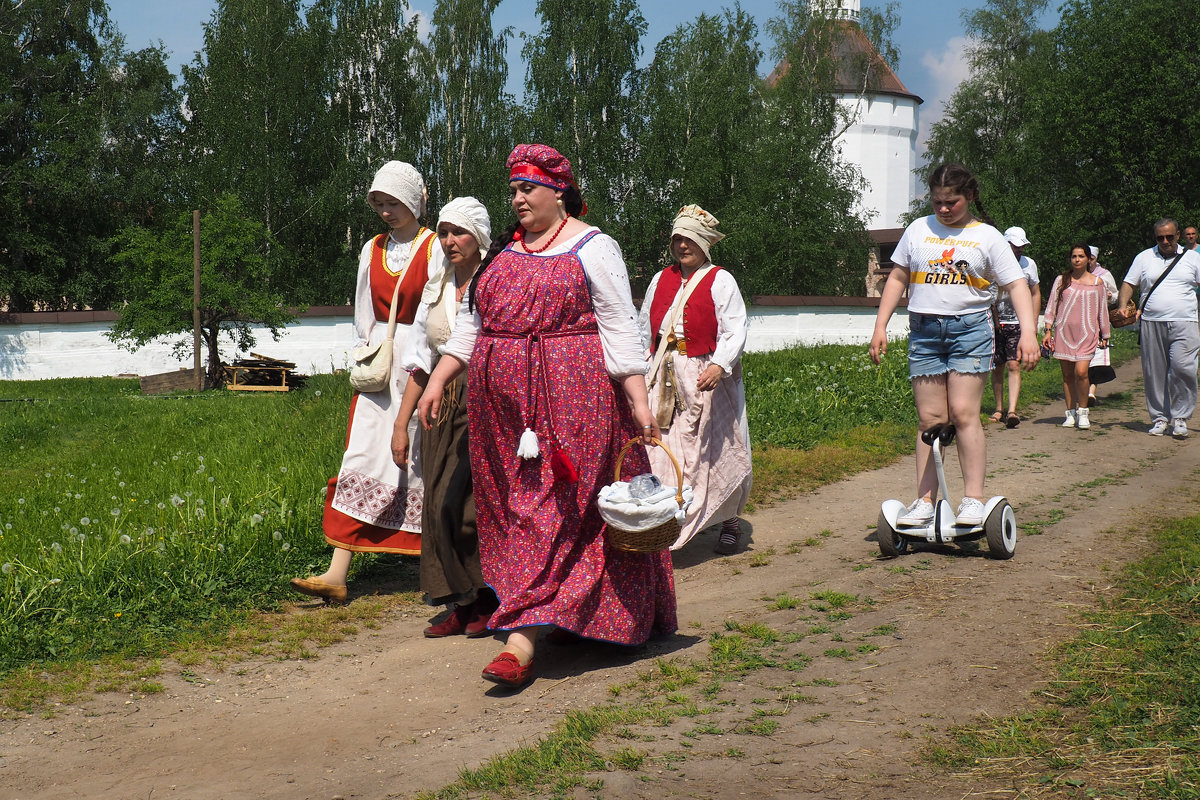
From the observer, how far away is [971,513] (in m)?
5.38

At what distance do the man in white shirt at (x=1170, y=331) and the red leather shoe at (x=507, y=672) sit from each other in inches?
317

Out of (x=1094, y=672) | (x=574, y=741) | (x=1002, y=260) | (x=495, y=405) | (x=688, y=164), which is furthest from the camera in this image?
(x=688, y=164)

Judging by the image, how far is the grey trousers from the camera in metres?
9.97

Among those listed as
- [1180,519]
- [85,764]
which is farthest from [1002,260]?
[85,764]

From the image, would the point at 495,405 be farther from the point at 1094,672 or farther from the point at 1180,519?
the point at 1180,519

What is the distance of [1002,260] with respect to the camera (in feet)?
17.6

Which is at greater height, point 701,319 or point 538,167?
point 538,167

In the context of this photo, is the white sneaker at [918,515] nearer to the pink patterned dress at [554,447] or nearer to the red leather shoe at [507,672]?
the pink patterned dress at [554,447]

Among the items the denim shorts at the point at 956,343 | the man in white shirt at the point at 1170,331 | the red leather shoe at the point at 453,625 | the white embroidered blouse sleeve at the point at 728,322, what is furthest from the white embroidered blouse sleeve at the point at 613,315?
the man in white shirt at the point at 1170,331

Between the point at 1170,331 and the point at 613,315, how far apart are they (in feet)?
25.6

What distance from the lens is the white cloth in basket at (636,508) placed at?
389 centimetres

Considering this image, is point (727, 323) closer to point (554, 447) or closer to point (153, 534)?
point (554, 447)

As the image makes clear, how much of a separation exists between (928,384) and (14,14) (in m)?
37.3

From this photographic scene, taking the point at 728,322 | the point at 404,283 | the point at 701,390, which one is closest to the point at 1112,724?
the point at 701,390
